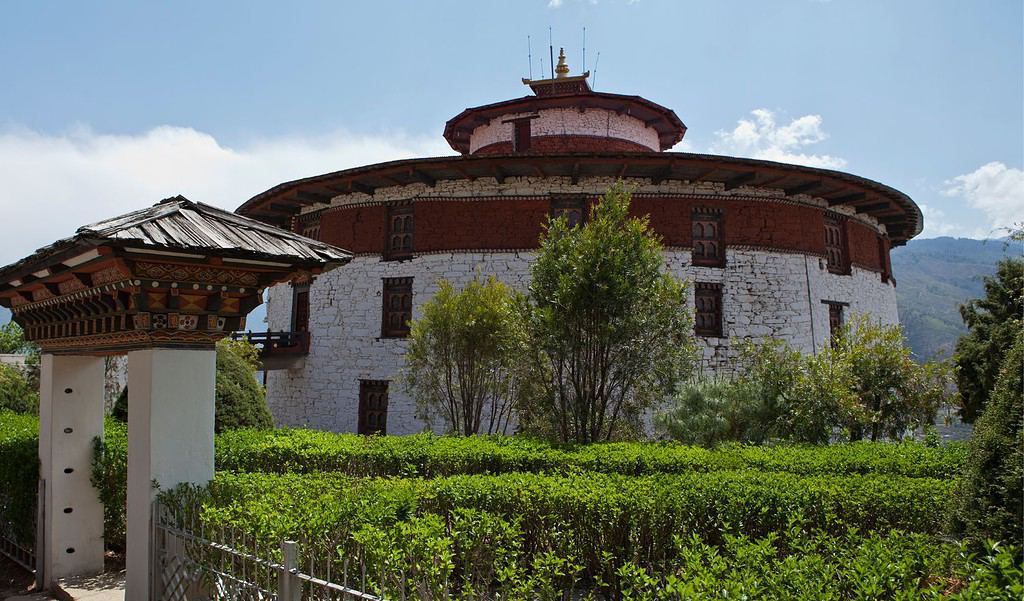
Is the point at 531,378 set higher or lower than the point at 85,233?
lower

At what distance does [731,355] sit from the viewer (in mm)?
17703

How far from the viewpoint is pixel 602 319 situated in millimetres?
11508

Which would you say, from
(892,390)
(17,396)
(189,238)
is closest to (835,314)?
(892,390)

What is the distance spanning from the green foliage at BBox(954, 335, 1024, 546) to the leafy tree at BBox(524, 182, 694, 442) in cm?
708

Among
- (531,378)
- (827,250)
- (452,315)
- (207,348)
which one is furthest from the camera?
(827,250)

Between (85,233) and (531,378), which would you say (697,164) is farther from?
(85,233)

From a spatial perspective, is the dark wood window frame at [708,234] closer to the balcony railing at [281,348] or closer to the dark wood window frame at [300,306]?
the balcony railing at [281,348]

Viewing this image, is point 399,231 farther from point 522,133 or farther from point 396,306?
point 522,133

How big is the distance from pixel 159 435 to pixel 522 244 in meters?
12.7

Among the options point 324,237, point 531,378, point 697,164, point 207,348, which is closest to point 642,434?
point 531,378

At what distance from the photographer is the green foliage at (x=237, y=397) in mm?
11273

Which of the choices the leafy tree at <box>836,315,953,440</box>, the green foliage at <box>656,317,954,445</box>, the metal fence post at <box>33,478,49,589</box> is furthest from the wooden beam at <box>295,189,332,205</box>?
the leafy tree at <box>836,315,953,440</box>

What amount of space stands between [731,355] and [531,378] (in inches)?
277

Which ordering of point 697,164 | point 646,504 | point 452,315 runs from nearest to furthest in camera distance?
point 646,504 < point 452,315 < point 697,164
